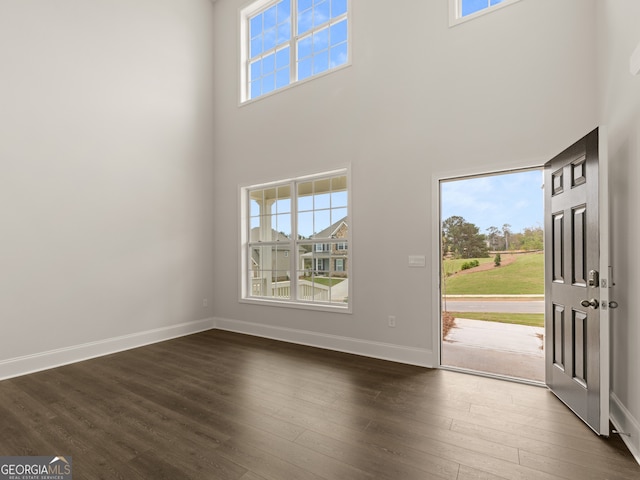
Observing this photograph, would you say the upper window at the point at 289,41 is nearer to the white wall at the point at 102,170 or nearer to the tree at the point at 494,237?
the white wall at the point at 102,170

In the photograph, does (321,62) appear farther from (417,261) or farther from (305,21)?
(417,261)

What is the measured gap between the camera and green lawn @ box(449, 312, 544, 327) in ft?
22.7

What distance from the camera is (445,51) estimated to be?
3.57m

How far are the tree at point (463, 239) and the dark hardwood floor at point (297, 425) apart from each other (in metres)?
5.35

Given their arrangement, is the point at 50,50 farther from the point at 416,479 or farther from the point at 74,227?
the point at 416,479

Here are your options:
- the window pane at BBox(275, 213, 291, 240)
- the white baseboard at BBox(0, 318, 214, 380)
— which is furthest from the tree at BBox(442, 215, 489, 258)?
the white baseboard at BBox(0, 318, 214, 380)

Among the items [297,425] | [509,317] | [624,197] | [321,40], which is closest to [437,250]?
[624,197]

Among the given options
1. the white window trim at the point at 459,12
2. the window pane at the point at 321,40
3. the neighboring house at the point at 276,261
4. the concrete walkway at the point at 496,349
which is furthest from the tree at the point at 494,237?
the window pane at the point at 321,40

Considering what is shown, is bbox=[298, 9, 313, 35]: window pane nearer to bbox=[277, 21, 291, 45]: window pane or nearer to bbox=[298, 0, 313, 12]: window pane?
bbox=[298, 0, 313, 12]: window pane

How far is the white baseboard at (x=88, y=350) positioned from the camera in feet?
11.3

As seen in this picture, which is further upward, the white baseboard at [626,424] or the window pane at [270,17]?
the window pane at [270,17]

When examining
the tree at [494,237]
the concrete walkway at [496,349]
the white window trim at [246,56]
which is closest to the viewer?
the concrete walkway at [496,349]

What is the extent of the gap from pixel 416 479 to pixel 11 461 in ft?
7.89

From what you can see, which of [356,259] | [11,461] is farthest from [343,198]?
[11,461]
